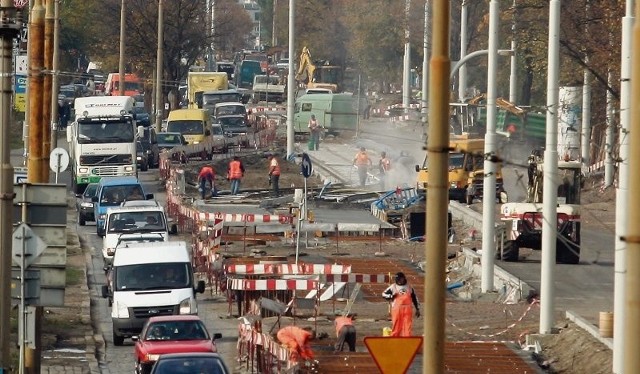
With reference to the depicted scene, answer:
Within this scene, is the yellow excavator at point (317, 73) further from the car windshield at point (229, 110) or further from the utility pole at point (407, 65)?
the car windshield at point (229, 110)

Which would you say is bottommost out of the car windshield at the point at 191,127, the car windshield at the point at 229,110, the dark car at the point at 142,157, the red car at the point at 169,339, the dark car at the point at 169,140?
the red car at the point at 169,339

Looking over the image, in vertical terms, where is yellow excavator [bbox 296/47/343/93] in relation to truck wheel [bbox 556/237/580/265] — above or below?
above

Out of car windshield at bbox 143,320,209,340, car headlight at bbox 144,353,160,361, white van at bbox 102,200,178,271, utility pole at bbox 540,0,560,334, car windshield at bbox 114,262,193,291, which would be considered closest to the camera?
car headlight at bbox 144,353,160,361

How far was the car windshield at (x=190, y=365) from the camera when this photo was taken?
70.3 feet

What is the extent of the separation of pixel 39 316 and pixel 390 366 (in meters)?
10.1

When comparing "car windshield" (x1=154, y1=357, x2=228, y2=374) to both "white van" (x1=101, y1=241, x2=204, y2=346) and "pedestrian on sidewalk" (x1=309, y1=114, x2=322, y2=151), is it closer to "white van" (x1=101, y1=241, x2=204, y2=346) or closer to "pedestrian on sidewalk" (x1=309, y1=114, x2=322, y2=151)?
"white van" (x1=101, y1=241, x2=204, y2=346)

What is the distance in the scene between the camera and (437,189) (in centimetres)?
1259

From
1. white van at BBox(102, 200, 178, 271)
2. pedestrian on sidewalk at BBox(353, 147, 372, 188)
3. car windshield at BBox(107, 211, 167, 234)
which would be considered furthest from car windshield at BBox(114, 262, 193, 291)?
pedestrian on sidewalk at BBox(353, 147, 372, 188)

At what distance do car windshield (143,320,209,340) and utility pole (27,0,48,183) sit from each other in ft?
10.4

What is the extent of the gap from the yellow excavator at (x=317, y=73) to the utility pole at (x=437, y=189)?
103m

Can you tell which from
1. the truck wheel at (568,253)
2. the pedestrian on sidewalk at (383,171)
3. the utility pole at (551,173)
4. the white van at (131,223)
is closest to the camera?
the utility pole at (551,173)

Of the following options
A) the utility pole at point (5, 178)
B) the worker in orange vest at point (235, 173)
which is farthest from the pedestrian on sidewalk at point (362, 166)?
the utility pole at point (5, 178)

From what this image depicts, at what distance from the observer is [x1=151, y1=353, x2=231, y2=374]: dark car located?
70.3 feet

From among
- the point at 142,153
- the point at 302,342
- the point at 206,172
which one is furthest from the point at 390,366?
the point at 142,153
